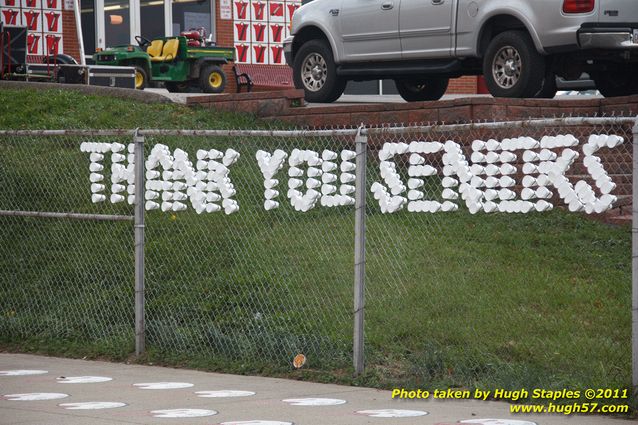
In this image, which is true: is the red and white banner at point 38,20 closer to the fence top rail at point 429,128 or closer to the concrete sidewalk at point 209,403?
the fence top rail at point 429,128

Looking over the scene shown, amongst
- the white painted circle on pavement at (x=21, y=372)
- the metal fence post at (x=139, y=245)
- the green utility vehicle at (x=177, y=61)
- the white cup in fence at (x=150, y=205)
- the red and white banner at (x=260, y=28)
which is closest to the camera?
the white painted circle on pavement at (x=21, y=372)

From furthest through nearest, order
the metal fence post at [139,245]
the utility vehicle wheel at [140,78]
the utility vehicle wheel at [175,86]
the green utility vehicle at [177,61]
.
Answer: the utility vehicle wheel at [175,86] < the green utility vehicle at [177,61] < the utility vehicle wheel at [140,78] < the metal fence post at [139,245]

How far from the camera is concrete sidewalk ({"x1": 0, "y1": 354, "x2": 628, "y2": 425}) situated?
6668 mm

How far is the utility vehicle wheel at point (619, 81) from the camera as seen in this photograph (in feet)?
44.8

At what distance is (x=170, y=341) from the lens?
923cm

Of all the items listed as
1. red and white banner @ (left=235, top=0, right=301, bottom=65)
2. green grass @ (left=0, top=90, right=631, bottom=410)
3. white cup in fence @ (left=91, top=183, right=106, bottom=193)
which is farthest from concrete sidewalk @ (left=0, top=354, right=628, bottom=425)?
red and white banner @ (left=235, top=0, right=301, bottom=65)

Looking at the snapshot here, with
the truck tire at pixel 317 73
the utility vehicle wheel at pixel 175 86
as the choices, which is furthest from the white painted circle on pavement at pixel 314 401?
the utility vehicle wheel at pixel 175 86

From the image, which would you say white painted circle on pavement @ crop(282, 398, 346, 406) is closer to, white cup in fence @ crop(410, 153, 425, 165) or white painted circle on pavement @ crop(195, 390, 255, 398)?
white painted circle on pavement @ crop(195, 390, 255, 398)

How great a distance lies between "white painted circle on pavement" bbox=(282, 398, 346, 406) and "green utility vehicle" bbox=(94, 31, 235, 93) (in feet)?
54.4

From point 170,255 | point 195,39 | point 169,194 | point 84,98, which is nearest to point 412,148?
point 169,194

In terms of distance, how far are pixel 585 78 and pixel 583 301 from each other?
709 centimetres

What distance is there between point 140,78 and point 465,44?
1140 cm

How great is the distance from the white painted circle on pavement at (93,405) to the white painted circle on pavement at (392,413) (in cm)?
160

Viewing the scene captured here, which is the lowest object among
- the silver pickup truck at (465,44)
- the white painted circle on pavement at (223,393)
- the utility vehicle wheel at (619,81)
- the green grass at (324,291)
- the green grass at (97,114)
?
the white painted circle on pavement at (223,393)
